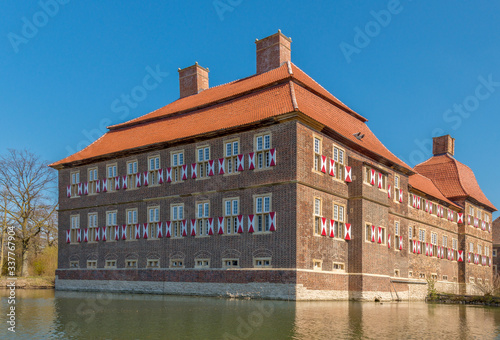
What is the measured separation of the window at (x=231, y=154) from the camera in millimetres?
27250

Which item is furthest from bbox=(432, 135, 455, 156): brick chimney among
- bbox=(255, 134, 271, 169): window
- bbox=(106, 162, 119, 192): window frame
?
bbox=(106, 162, 119, 192): window frame

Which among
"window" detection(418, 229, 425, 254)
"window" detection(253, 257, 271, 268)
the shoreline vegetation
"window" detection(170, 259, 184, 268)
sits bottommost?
the shoreline vegetation

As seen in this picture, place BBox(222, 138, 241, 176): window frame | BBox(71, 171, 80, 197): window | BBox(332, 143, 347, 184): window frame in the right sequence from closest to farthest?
1. BBox(222, 138, 241, 176): window frame
2. BBox(332, 143, 347, 184): window frame
3. BBox(71, 171, 80, 197): window

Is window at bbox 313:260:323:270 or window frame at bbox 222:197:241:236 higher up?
window frame at bbox 222:197:241:236

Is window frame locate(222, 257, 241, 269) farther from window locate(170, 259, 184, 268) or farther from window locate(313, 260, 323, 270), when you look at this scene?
window locate(313, 260, 323, 270)

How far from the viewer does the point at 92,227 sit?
34375mm

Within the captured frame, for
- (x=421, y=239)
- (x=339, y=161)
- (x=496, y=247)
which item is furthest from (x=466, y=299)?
(x=496, y=247)

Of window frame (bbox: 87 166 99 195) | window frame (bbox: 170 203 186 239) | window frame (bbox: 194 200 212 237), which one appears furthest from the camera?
window frame (bbox: 87 166 99 195)

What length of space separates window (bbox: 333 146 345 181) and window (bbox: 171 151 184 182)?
826 centimetres

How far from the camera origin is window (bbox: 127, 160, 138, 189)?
32.3 metres

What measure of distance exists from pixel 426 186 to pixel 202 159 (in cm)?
2136

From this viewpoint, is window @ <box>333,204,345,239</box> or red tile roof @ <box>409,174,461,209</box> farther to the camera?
red tile roof @ <box>409,174,461,209</box>

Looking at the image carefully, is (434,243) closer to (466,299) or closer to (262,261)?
(466,299)

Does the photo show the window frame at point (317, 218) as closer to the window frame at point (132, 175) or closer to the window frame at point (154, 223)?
the window frame at point (154, 223)
